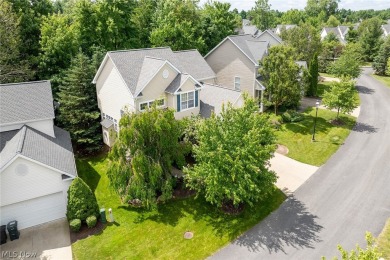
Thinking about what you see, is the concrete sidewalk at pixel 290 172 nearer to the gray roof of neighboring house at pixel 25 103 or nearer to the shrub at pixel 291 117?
the shrub at pixel 291 117

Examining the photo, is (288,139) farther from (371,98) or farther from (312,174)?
(371,98)

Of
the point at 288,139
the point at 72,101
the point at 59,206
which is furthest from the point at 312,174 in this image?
the point at 72,101

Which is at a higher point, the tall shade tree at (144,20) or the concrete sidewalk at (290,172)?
the tall shade tree at (144,20)

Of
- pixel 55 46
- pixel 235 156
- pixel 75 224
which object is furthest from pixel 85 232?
pixel 55 46

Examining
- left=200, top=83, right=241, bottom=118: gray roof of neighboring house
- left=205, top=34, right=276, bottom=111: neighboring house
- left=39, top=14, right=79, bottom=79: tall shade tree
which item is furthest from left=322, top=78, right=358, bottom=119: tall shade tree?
left=39, top=14, right=79, bottom=79: tall shade tree

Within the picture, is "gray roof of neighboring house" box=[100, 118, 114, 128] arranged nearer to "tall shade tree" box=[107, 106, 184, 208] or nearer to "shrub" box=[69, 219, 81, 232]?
"tall shade tree" box=[107, 106, 184, 208]

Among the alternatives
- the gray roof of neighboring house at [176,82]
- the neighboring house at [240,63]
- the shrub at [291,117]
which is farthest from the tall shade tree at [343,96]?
the gray roof of neighboring house at [176,82]

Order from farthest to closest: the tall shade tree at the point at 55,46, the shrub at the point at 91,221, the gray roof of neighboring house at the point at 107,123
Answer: the tall shade tree at the point at 55,46 < the gray roof of neighboring house at the point at 107,123 < the shrub at the point at 91,221
